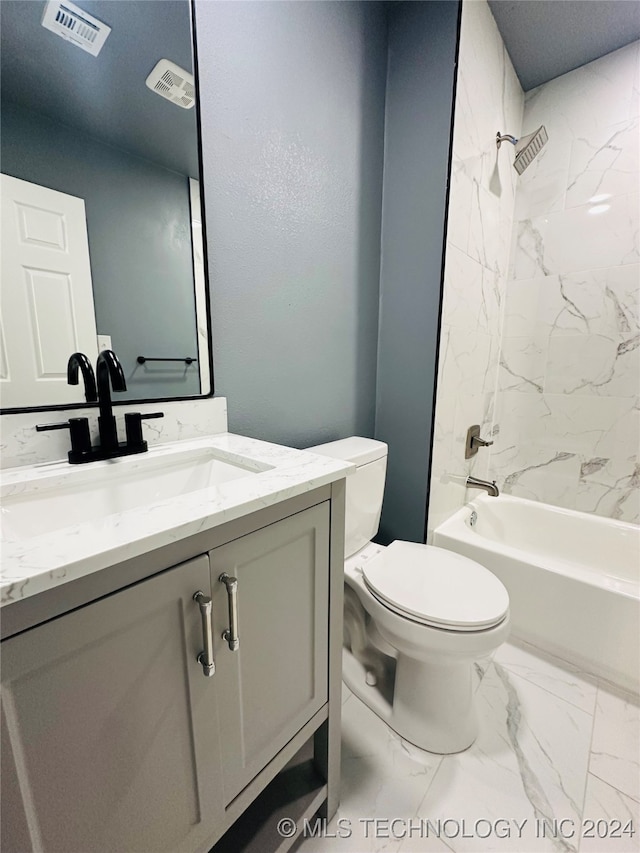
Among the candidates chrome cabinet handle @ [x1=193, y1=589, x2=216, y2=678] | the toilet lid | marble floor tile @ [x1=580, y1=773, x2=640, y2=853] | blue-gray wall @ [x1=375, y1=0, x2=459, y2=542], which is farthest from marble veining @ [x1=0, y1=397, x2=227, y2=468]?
marble floor tile @ [x1=580, y1=773, x2=640, y2=853]

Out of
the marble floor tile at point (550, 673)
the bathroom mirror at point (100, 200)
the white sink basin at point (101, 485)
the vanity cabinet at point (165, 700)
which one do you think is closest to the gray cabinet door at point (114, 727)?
the vanity cabinet at point (165, 700)

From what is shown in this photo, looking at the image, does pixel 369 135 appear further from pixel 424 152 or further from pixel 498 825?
pixel 498 825

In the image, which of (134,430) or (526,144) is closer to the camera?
(134,430)

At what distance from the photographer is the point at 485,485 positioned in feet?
5.65

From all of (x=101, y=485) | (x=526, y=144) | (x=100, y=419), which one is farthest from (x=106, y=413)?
(x=526, y=144)

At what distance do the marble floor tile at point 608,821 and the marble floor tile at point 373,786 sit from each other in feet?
1.19

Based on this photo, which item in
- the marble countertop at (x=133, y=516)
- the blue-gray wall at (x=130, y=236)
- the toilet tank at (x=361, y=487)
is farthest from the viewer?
the toilet tank at (x=361, y=487)

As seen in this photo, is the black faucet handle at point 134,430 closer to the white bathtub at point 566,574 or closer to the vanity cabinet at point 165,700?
the vanity cabinet at point 165,700

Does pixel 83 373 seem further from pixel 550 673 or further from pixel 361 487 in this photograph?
pixel 550 673

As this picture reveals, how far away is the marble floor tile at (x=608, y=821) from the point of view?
2.84 ft

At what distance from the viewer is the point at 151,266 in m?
0.93

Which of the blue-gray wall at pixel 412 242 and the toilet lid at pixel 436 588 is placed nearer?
the toilet lid at pixel 436 588

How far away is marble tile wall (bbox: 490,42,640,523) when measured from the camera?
1.66m

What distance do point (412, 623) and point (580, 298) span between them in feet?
5.87
